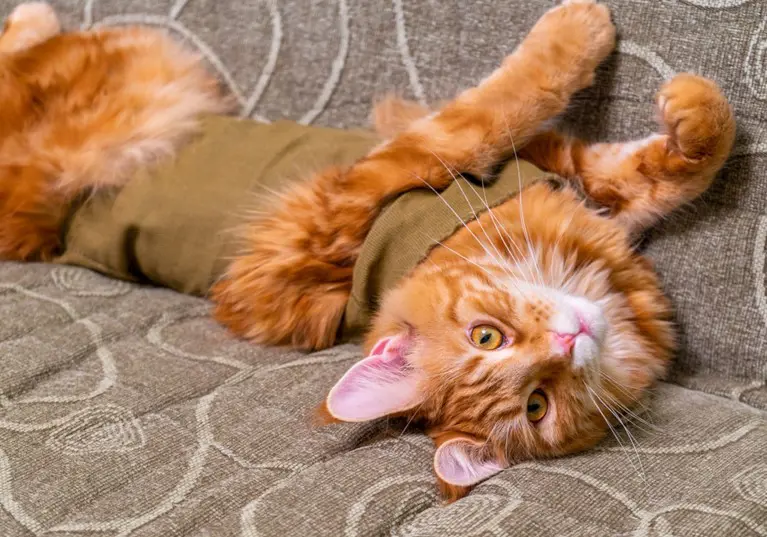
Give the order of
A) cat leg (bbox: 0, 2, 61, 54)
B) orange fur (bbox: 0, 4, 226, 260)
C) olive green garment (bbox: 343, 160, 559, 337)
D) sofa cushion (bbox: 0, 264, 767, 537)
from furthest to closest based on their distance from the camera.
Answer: cat leg (bbox: 0, 2, 61, 54), orange fur (bbox: 0, 4, 226, 260), olive green garment (bbox: 343, 160, 559, 337), sofa cushion (bbox: 0, 264, 767, 537)

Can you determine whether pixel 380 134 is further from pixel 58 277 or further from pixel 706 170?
pixel 58 277

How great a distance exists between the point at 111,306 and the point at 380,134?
816mm

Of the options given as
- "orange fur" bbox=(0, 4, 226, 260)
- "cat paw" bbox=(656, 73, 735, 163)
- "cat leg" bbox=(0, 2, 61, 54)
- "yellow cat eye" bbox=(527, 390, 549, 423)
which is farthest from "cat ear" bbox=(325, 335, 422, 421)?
"cat leg" bbox=(0, 2, 61, 54)

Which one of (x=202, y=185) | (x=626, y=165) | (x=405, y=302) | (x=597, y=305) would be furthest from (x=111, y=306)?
(x=626, y=165)

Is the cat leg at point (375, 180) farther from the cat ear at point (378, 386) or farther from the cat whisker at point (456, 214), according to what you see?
the cat ear at point (378, 386)

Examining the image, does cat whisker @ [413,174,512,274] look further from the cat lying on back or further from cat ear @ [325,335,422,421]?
cat ear @ [325,335,422,421]

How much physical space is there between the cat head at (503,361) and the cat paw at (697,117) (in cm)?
29

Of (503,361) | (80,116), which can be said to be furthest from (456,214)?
(80,116)

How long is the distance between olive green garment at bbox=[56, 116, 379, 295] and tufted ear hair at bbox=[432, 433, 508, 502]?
0.74 metres

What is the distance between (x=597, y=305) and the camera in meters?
1.42

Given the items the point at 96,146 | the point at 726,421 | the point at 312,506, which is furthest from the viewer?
the point at 96,146

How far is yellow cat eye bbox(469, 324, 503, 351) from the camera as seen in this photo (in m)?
1.38

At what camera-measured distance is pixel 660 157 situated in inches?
58.9

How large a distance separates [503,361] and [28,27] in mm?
1803
